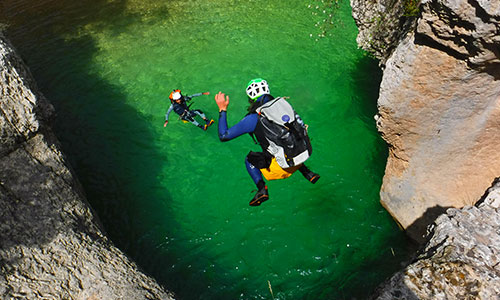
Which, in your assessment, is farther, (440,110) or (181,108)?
(181,108)

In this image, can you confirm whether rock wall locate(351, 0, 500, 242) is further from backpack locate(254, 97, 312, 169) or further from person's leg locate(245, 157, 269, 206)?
person's leg locate(245, 157, 269, 206)

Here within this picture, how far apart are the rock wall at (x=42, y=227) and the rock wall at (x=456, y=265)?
300 centimetres

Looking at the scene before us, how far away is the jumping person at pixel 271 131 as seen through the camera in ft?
16.8

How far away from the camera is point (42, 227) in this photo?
4.84 m

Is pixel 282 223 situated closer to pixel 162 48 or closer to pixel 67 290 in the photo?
pixel 67 290

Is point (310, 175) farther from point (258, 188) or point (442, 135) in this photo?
point (442, 135)

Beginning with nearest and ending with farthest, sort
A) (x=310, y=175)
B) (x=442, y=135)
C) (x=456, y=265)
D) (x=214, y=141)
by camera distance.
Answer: (x=456, y=265) < (x=310, y=175) < (x=442, y=135) < (x=214, y=141)

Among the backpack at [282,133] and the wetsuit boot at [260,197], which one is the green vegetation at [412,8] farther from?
the wetsuit boot at [260,197]

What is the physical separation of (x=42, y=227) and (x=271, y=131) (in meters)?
3.37

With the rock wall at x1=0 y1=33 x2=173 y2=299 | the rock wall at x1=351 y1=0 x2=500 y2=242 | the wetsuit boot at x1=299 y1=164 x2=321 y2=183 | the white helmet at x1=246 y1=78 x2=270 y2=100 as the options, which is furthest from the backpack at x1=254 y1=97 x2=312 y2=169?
the rock wall at x1=0 y1=33 x2=173 y2=299

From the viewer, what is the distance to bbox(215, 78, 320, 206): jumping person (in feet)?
16.8

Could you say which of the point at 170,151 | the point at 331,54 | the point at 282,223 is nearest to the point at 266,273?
the point at 282,223

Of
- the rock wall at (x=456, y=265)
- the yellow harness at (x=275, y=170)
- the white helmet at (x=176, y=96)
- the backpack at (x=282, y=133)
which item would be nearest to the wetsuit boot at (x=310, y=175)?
the yellow harness at (x=275, y=170)

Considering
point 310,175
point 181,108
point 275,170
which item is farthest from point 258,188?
point 181,108
